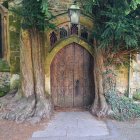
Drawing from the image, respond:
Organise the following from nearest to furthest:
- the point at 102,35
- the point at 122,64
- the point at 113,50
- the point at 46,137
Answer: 1. the point at 46,137
2. the point at 102,35
3. the point at 113,50
4. the point at 122,64

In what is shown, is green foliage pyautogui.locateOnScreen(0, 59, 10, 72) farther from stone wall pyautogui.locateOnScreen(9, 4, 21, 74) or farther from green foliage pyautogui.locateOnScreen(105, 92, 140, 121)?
green foliage pyautogui.locateOnScreen(105, 92, 140, 121)

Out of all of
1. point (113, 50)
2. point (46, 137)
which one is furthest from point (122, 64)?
point (46, 137)

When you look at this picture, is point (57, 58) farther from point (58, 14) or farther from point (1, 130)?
point (1, 130)

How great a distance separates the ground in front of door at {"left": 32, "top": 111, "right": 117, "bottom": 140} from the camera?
5.87 metres

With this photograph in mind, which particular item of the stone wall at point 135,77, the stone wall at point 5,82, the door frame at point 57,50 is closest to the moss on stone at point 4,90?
the stone wall at point 5,82

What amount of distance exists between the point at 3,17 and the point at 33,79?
2.27 meters

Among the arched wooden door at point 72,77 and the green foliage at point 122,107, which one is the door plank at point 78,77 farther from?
the green foliage at point 122,107

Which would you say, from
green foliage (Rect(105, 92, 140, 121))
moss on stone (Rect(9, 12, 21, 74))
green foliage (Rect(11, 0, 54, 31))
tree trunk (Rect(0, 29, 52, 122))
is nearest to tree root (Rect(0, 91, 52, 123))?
tree trunk (Rect(0, 29, 52, 122))

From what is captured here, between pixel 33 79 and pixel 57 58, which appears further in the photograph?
pixel 57 58

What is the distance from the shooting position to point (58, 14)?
7.64 metres

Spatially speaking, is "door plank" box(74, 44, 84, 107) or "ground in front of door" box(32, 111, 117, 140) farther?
"door plank" box(74, 44, 84, 107)

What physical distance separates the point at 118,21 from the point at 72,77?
261cm

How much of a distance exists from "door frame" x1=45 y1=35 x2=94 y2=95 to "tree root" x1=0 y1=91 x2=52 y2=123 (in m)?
0.63

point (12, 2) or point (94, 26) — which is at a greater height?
point (12, 2)
